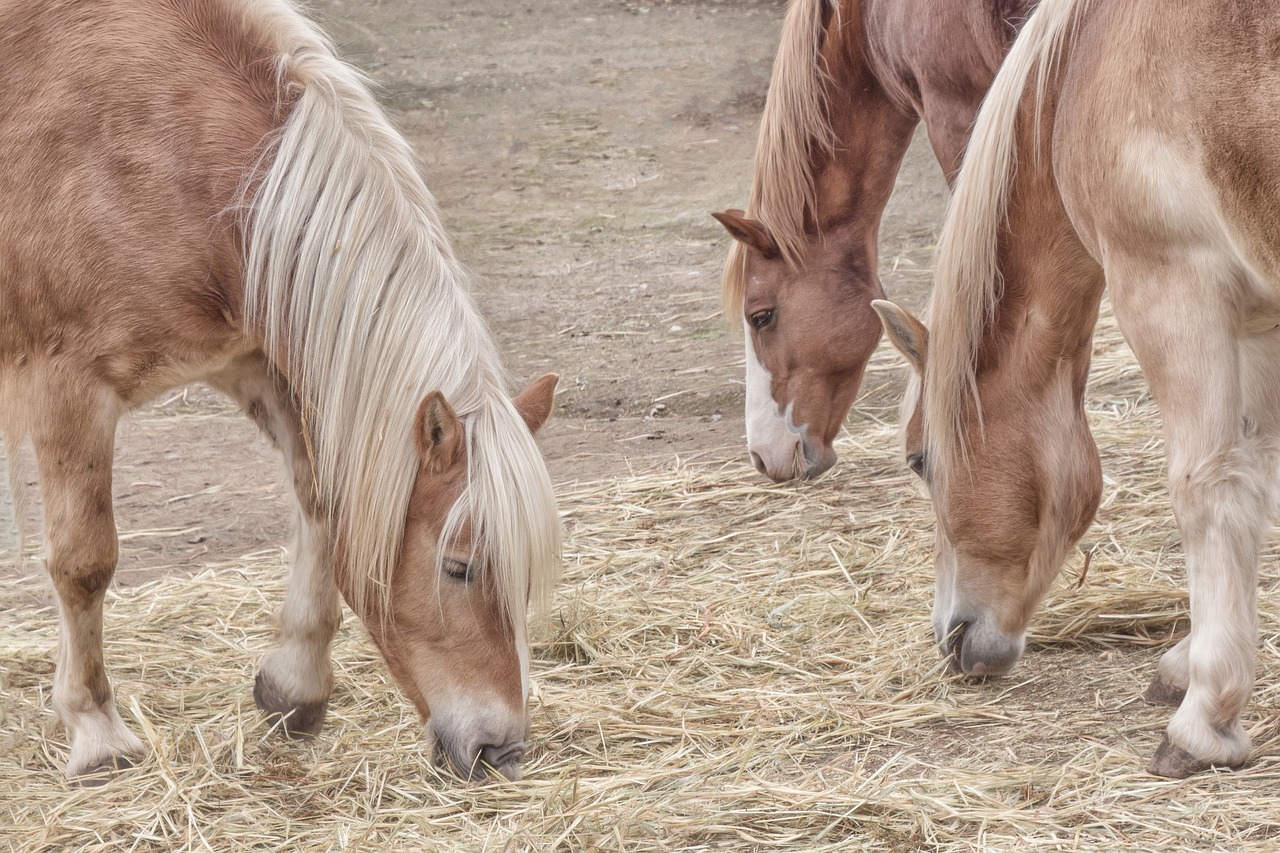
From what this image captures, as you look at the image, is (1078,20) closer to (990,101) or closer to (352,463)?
(990,101)

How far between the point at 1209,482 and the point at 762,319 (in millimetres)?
2486

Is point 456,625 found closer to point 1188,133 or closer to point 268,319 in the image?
point 268,319

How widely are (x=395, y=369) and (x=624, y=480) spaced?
90.0 inches

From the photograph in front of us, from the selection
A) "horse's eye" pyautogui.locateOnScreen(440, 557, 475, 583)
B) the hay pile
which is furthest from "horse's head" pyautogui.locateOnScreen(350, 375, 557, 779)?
the hay pile

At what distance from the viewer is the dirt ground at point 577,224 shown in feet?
17.3

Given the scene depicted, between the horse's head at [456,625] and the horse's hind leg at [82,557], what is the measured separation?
0.76m

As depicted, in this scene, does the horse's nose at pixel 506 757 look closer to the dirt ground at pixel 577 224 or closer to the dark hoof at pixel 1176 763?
the dark hoof at pixel 1176 763

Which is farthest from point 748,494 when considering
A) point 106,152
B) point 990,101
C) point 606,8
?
point 606,8

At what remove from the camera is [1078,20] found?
264 cm

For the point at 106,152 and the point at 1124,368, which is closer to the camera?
the point at 106,152

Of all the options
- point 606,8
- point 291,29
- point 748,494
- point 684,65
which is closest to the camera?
point 291,29

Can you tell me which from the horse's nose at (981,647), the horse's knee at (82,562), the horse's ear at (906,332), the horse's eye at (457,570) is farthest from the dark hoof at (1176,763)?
the horse's knee at (82,562)

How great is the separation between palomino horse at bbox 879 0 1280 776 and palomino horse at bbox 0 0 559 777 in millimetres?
1023

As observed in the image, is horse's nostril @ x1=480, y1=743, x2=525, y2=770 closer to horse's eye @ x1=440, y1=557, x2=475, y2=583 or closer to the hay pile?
the hay pile
